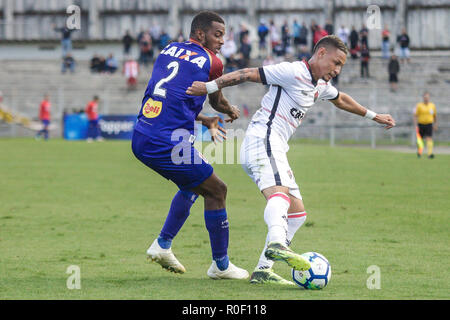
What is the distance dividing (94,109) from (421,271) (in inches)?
1144

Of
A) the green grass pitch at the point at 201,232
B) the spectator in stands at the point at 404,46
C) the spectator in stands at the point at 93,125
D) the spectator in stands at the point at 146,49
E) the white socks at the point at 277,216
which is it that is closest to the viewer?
the white socks at the point at 277,216

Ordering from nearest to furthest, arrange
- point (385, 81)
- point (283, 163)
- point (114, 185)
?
point (283, 163) < point (114, 185) < point (385, 81)

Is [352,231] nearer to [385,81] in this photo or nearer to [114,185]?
[114,185]

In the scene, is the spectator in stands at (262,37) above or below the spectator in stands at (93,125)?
above

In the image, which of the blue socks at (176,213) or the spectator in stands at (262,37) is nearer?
the blue socks at (176,213)

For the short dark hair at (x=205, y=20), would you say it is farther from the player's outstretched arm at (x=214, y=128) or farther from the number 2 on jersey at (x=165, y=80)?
the player's outstretched arm at (x=214, y=128)

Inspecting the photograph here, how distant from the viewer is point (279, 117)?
7.66 m

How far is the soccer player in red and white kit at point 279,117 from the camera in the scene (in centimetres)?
727

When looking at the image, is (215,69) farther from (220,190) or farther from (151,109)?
(220,190)

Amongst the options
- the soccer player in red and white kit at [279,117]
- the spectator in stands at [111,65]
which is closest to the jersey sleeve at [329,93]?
the soccer player in red and white kit at [279,117]

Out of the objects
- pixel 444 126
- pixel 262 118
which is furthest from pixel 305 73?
pixel 444 126

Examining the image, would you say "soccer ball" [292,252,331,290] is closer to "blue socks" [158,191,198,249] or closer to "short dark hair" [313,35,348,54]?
"blue socks" [158,191,198,249]

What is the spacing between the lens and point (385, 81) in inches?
1519

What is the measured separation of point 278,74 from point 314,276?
1.88 metres
